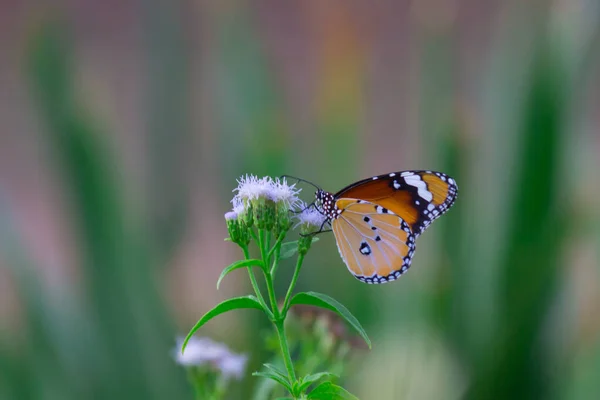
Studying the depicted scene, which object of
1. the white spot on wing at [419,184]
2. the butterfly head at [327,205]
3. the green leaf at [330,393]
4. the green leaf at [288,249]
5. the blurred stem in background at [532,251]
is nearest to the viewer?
the green leaf at [330,393]

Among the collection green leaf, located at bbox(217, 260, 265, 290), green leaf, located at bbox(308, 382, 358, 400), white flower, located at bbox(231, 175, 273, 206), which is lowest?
green leaf, located at bbox(308, 382, 358, 400)

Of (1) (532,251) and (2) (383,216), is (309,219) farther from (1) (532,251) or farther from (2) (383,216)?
(1) (532,251)

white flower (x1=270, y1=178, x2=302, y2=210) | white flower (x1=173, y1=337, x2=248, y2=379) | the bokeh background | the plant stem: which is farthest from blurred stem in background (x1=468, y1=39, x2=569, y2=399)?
the plant stem

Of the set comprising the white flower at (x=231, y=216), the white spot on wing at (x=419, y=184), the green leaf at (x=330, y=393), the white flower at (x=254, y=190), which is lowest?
the green leaf at (x=330, y=393)

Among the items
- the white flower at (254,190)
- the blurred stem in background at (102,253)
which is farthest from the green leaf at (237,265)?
the blurred stem in background at (102,253)

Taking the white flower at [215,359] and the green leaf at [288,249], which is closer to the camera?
the green leaf at [288,249]

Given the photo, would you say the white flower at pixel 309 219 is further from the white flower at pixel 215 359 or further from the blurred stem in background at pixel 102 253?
the blurred stem in background at pixel 102 253

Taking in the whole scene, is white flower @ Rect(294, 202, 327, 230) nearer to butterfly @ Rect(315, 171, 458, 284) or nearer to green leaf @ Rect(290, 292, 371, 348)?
butterfly @ Rect(315, 171, 458, 284)
